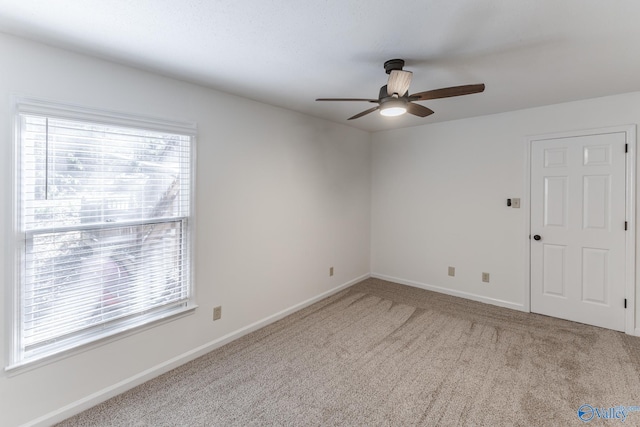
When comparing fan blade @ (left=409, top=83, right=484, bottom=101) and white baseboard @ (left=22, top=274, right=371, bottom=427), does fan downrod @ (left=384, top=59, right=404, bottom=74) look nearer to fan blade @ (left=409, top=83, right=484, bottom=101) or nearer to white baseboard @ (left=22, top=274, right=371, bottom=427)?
fan blade @ (left=409, top=83, right=484, bottom=101)

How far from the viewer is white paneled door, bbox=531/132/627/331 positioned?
9.88ft

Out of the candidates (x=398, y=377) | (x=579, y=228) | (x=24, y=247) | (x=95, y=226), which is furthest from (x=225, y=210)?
(x=579, y=228)

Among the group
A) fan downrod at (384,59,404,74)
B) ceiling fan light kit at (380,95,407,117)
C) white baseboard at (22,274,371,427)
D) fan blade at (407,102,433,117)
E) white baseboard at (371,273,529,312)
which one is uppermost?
fan downrod at (384,59,404,74)

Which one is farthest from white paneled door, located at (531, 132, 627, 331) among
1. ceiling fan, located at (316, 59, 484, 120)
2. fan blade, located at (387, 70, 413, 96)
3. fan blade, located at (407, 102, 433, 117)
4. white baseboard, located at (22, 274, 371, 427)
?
white baseboard, located at (22, 274, 371, 427)

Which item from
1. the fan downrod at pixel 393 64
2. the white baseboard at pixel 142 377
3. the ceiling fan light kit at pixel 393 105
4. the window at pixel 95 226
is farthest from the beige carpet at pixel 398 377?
the fan downrod at pixel 393 64

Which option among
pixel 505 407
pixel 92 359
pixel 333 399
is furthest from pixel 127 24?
pixel 505 407

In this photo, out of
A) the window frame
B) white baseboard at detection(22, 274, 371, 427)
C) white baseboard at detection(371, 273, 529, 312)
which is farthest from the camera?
white baseboard at detection(371, 273, 529, 312)

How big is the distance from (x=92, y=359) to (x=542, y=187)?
447 cm

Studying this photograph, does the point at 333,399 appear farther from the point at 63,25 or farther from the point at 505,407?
the point at 63,25

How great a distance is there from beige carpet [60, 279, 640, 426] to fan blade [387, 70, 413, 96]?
2118 millimetres

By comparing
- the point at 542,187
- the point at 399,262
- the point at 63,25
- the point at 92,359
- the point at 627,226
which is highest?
the point at 63,25

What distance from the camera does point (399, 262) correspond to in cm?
457

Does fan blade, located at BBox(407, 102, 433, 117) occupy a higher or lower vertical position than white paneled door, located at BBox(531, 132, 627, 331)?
higher

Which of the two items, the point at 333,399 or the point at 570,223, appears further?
the point at 570,223
